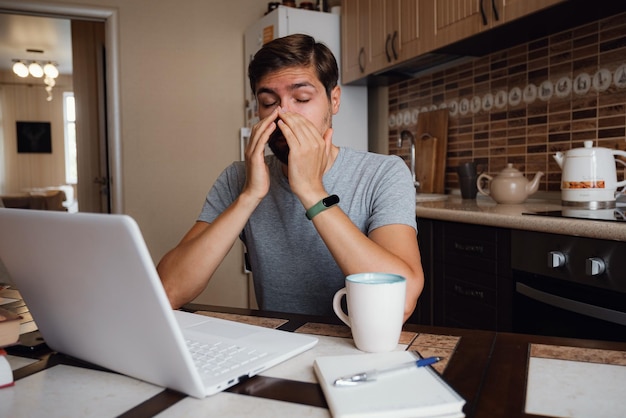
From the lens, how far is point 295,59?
1.37m

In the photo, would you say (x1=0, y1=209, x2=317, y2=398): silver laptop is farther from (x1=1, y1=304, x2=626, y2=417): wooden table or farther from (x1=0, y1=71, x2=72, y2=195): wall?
(x1=0, y1=71, x2=72, y2=195): wall

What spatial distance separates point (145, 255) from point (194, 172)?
10.6 ft

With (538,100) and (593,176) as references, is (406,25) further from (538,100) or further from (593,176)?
(593,176)

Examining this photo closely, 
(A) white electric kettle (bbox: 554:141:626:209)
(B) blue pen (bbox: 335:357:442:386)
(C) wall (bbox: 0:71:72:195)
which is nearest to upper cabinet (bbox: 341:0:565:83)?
(A) white electric kettle (bbox: 554:141:626:209)

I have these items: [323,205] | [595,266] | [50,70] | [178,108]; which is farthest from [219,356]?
[50,70]

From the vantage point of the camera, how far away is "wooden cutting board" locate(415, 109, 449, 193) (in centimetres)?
294

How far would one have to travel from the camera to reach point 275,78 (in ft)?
4.46

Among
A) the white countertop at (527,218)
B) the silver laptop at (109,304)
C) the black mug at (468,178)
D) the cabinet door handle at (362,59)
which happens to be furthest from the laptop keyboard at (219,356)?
the cabinet door handle at (362,59)

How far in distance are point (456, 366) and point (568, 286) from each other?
1.05 meters

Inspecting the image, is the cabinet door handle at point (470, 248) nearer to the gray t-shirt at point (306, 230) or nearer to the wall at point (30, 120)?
the gray t-shirt at point (306, 230)

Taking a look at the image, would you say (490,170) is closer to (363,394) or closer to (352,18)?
(352,18)

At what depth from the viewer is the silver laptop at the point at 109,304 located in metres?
0.54

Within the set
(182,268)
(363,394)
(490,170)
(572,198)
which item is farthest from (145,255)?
(490,170)

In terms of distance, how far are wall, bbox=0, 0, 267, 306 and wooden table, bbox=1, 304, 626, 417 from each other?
2.80 m
